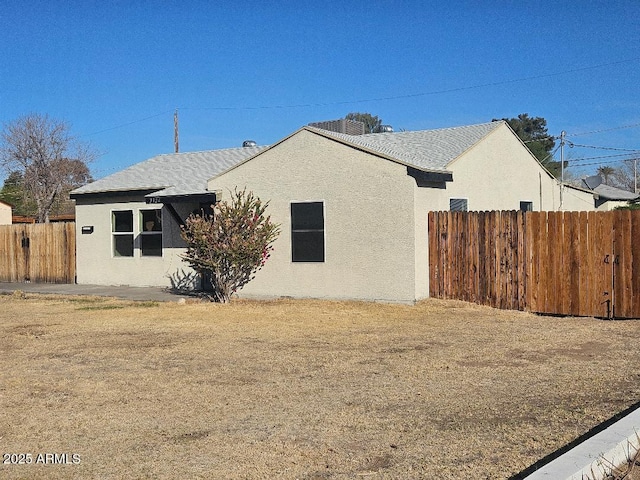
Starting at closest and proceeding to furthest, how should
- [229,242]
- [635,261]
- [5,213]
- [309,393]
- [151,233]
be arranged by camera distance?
1. [309,393]
2. [635,261]
3. [229,242]
4. [151,233]
5. [5,213]

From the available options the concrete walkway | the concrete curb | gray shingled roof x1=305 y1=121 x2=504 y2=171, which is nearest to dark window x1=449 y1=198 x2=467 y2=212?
gray shingled roof x1=305 y1=121 x2=504 y2=171

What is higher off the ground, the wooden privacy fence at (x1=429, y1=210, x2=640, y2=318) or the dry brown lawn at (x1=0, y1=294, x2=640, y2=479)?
the wooden privacy fence at (x1=429, y1=210, x2=640, y2=318)

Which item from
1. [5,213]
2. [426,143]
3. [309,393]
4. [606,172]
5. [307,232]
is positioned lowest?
[309,393]

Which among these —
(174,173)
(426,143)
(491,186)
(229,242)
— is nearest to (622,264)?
(491,186)

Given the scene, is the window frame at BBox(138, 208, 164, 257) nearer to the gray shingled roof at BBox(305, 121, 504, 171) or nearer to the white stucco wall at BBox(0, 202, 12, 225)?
the gray shingled roof at BBox(305, 121, 504, 171)

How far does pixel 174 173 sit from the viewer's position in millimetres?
20797

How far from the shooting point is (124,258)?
19.9 m

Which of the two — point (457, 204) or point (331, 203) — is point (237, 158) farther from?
point (457, 204)

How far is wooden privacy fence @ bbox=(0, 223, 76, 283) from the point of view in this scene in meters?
21.3

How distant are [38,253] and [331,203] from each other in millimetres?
11981

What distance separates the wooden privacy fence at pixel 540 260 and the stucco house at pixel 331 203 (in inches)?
26.2

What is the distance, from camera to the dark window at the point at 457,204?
16.1 m

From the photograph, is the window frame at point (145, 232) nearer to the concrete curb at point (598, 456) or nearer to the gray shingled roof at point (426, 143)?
the gray shingled roof at point (426, 143)

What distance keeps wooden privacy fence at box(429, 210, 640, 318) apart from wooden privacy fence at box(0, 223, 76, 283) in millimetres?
12540
